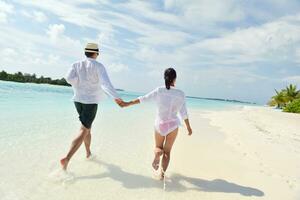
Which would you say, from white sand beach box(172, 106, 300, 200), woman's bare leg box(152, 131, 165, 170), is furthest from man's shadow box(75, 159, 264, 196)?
woman's bare leg box(152, 131, 165, 170)

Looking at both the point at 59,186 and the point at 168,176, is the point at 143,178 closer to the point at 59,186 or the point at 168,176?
the point at 168,176

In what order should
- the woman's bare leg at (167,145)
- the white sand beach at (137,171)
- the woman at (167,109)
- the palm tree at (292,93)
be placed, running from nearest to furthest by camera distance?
the white sand beach at (137,171) → the woman at (167,109) → the woman's bare leg at (167,145) → the palm tree at (292,93)

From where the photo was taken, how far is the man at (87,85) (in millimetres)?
4516

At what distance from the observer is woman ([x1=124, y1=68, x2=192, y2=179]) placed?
457cm

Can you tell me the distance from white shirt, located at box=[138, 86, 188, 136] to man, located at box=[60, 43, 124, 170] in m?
0.66

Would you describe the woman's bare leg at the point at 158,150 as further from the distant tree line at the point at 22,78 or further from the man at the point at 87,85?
the distant tree line at the point at 22,78

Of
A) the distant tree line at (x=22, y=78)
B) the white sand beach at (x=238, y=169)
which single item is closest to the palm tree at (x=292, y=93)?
the white sand beach at (x=238, y=169)

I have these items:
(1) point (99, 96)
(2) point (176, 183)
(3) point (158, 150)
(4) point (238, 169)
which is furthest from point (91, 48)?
(4) point (238, 169)

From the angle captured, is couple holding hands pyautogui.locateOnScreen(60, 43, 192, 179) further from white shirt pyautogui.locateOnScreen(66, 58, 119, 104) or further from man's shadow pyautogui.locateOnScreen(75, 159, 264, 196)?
man's shadow pyautogui.locateOnScreen(75, 159, 264, 196)

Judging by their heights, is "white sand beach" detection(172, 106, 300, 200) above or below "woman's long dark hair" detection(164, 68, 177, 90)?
below

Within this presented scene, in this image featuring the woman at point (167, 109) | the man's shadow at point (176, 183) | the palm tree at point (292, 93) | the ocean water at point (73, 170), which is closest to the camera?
the ocean water at point (73, 170)

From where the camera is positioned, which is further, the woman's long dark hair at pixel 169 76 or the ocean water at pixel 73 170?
the woman's long dark hair at pixel 169 76

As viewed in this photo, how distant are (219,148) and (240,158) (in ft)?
3.54

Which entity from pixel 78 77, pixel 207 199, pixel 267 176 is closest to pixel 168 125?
pixel 207 199
